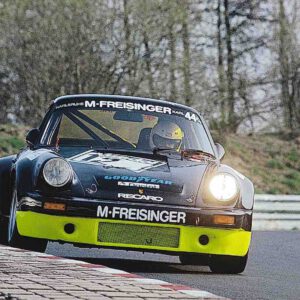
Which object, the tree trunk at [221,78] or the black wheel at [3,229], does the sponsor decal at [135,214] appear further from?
the tree trunk at [221,78]

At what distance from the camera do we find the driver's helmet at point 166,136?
9352 millimetres

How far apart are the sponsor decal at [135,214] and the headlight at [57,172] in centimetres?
33

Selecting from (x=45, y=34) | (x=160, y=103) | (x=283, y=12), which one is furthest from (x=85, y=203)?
(x=283, y=12)

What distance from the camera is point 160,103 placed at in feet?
32.3

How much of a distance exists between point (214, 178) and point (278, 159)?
23.8 m

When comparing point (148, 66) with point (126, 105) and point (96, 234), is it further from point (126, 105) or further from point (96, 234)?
point (96, 234)

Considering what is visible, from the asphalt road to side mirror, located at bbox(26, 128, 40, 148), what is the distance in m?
0.93

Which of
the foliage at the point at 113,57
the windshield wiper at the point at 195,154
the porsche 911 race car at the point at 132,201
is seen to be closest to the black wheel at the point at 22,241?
the porsche 911 race car at the point at 132,201

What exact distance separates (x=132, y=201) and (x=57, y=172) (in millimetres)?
563

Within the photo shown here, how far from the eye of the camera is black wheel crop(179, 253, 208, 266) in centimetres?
860

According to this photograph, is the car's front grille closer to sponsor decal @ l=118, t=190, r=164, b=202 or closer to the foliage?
sponsor decal @ l=118, t=190, r=164, b=202

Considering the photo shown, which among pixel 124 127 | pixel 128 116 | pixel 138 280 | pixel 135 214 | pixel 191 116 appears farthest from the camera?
pixel 191 116

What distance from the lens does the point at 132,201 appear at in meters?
8.17

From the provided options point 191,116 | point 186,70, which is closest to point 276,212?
point 191,116
